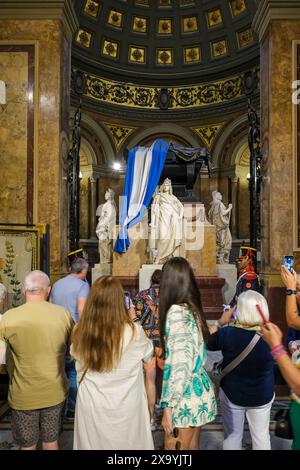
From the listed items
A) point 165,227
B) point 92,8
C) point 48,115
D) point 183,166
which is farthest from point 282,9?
point 92,8

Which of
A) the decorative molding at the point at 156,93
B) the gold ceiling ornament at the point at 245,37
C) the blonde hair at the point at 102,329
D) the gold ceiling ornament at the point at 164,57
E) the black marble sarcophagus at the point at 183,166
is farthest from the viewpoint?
the gold ceiling ornament at the point at 164,57

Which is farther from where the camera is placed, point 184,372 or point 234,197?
point 234,197

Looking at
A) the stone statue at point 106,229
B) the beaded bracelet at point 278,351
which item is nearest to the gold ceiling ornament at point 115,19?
the stone statue at point 106,229

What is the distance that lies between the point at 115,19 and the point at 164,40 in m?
2.03

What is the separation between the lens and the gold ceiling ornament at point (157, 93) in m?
15.7

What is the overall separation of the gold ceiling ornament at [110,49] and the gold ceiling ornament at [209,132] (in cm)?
408

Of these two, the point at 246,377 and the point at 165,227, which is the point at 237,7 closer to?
the point at 165,227

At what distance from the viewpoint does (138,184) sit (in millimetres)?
10094

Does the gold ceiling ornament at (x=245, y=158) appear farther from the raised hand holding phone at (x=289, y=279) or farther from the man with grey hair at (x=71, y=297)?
the raised hand holding phone at (x=289, y=279)

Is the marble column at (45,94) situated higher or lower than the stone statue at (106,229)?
higher

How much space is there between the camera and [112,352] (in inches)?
93.7

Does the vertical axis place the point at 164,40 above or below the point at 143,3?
below
